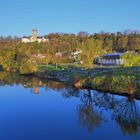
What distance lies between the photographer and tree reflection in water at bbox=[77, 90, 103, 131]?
65.0ft

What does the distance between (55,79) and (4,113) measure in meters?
21.1

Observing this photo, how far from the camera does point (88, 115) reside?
881 inches

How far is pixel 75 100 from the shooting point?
93.9 feet

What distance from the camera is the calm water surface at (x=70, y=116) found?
17.6 m

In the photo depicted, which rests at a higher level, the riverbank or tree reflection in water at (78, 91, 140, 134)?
the riverbank

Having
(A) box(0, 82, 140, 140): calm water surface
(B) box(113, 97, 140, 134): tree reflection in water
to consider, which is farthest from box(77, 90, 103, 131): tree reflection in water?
(B) box(113, 97, 140, 134): tree reflection in water

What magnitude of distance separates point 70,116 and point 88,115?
1288 mm

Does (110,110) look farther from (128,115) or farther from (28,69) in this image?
(28,69)

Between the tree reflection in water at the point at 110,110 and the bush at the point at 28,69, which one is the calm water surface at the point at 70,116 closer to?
the tree reflection in water at the point at 110,110

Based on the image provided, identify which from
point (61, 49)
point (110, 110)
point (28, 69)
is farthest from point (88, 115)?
point (61, 49)

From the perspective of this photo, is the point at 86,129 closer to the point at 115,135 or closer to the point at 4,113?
the point at 115,135

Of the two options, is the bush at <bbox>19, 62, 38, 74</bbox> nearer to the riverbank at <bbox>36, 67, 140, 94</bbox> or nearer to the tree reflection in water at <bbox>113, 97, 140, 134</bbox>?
the riverbank at <bbox>36, 67, 140, 94</bbox>

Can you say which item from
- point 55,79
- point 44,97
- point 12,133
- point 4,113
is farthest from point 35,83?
point 12,133

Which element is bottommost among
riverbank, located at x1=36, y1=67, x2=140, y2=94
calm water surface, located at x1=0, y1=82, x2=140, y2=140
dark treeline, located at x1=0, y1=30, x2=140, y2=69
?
calm water surface, located at x1=0, y1=82, x2=140, y2=140
